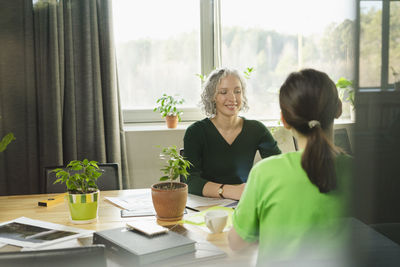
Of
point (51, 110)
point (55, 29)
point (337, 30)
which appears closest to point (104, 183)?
point (51, 110)

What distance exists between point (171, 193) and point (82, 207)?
0.79 ft

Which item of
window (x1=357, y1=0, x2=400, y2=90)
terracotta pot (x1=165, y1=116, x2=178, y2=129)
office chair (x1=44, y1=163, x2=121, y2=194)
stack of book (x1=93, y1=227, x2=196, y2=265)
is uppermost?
window (x1=357, y1=0, x2=400, y2=90)

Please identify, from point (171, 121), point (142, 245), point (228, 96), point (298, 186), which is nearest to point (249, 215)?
point (298, 186)

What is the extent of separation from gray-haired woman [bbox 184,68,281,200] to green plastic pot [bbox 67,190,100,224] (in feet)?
1.86

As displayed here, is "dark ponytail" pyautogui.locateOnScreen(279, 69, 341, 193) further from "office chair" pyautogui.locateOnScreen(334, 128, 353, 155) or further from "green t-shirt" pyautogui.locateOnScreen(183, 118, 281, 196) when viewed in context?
"green t-shirt" pyautogui.locateOnScreen(183, 118, 281, 196)

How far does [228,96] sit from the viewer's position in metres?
1.90

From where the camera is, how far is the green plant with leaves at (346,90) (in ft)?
1.22

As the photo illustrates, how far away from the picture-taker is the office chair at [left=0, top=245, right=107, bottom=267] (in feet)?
1.95

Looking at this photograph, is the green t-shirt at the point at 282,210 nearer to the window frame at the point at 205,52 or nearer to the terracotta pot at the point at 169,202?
the terracotta pot at the point at 169,202

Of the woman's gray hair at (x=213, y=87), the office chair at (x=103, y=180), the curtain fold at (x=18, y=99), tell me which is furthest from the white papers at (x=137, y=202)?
the curtain fold at (x=18, y=99)

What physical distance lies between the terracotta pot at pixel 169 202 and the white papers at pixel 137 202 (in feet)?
0.31

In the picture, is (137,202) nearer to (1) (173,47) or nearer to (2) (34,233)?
(2) (34,233)

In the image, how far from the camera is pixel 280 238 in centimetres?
55

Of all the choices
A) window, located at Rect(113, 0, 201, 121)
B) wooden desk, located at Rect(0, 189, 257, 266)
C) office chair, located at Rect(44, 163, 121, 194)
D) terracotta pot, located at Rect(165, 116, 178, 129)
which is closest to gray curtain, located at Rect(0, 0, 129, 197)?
window, located at Rect(113, 0, 201, 121)
